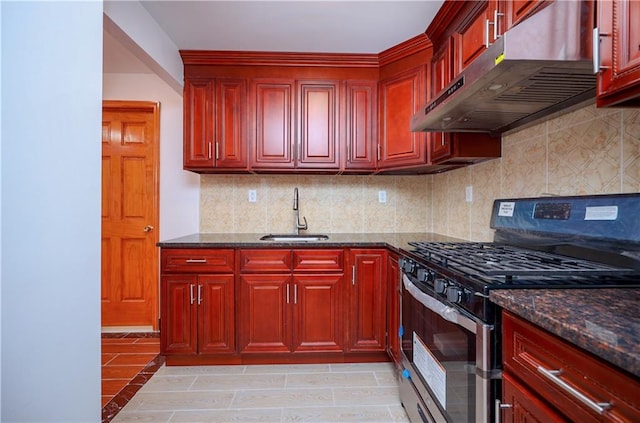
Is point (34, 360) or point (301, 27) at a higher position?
point (301, 27)

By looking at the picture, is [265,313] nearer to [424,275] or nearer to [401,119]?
[424,275]

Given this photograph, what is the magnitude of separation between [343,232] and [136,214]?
6.38 ft

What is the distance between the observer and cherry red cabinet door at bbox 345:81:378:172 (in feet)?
8.70

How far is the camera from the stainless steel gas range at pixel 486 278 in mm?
994

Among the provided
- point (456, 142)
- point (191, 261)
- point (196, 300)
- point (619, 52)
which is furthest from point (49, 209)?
point (456, 142)

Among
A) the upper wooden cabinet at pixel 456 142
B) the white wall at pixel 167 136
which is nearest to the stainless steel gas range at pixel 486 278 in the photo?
the upper wooden cabinet at pixel 456 142

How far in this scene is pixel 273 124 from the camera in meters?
2.62

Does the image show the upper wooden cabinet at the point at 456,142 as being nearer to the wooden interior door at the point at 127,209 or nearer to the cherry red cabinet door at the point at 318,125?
the cherry red cabinet door at the point at 318,125

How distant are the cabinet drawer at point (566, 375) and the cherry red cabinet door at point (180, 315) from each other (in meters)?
2.00

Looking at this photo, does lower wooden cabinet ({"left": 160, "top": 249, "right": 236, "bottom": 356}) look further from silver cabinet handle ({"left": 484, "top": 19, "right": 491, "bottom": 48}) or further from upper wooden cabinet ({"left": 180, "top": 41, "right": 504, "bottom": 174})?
silver cabinet handle ({"left": 484, "top": 19, "right": 491, "bottom": 48})

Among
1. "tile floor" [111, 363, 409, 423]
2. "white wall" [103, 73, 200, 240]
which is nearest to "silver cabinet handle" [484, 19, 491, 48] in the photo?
"tile floor" [111, 363, 409, 423]

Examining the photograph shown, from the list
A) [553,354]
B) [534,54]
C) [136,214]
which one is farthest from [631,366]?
[136,214]

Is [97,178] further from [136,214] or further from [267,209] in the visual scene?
[136,214]

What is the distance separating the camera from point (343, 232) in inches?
116
